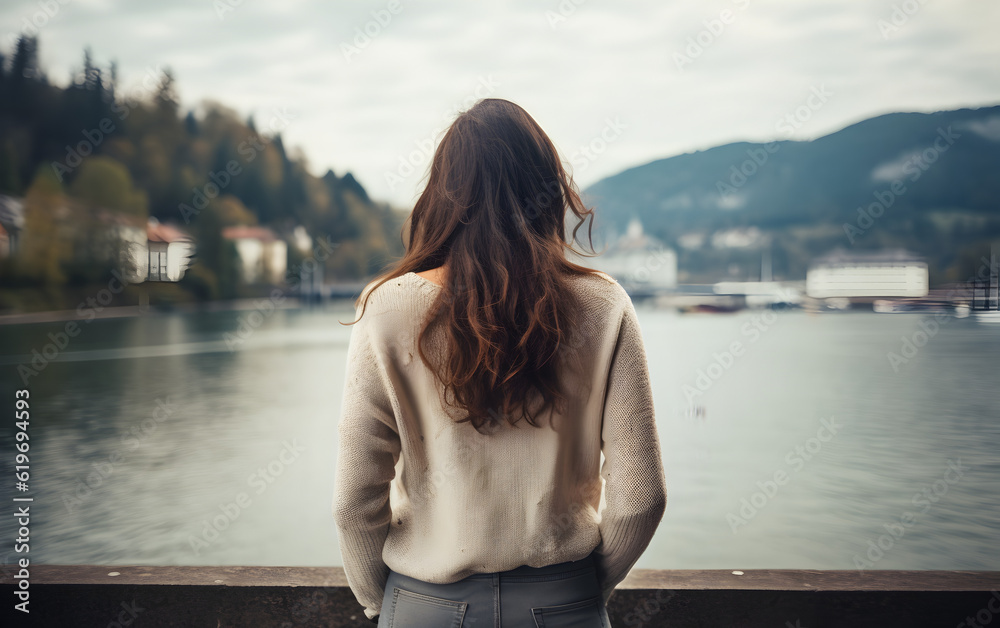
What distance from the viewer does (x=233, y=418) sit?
2366 centimetres

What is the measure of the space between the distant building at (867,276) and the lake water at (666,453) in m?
3.92

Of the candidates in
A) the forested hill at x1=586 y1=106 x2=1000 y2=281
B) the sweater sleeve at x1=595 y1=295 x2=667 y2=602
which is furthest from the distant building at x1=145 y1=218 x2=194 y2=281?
the sweater sleeve at x1=595 y1=295 x2=667 y2=602

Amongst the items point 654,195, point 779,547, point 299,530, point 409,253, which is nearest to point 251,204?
point 654,195

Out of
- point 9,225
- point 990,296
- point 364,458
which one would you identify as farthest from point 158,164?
point 364,458

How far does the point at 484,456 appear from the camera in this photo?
0.92m

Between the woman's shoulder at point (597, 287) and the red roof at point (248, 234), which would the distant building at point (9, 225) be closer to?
the red roof at point (248, 234)

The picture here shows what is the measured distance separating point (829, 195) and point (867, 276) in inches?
993

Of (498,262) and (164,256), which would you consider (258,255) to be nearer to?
(164,256)

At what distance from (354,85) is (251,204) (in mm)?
38165

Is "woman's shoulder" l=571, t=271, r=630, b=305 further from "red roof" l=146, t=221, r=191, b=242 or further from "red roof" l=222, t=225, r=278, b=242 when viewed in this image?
"red roof" l=222, t=225, r=278, b=242

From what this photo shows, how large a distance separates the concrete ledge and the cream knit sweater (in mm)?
554

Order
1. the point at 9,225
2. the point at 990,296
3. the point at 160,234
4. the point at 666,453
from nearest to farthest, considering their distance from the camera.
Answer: the point at 990,296
the point at 666,453
the point at 9,225
the point at 160,234

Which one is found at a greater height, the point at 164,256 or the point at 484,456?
the point at 164,256

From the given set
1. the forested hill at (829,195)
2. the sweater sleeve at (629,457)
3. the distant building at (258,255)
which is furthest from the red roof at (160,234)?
the sweater sleeve at (629,457)
